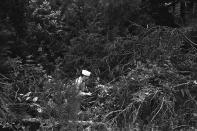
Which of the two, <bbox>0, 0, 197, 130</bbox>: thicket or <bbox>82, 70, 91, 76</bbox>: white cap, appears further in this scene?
<bbox>82, 70, 91, 76</bbox>: white cap

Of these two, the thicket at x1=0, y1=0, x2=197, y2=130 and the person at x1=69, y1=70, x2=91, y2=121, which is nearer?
the person at x1=69, y1=70, x2=91, y2=121

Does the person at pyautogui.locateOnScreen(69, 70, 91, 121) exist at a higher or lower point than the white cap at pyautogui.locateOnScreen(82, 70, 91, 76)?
lower

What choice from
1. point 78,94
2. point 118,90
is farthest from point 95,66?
point 78,94

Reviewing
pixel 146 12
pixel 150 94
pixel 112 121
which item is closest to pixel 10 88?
pixel 112 121

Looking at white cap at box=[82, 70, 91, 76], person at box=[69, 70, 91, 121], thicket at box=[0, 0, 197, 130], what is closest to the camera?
person at box=[69, 70, 91, 121]

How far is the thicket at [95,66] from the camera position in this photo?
5.80 m

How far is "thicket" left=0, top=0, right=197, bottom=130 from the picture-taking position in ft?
19.0

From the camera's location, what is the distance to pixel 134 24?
7.31 metres

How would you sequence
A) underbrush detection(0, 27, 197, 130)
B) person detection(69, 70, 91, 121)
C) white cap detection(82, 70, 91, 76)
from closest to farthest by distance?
person detection(69, 70, 91, 121) < underbrush detection(0, 27, 197, 130) < white cap detection(82, 70, 91, 76)

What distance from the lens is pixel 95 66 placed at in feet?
22.6

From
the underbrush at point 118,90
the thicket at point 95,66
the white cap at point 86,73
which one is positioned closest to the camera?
the underbrush at point 118,90

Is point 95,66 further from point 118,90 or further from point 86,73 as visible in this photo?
point 118,90

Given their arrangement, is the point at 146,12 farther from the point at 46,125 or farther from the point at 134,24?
the point at 46,125

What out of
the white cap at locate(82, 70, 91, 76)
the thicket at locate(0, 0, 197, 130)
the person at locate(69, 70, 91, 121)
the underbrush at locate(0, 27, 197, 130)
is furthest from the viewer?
the white cap at locate(82, 70, 91, 76)
